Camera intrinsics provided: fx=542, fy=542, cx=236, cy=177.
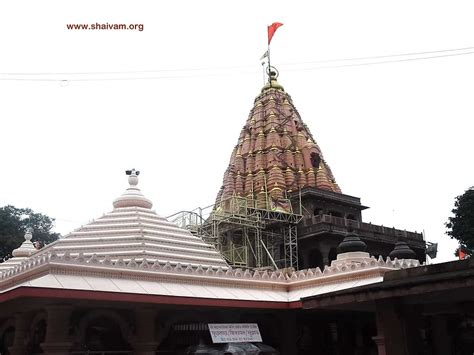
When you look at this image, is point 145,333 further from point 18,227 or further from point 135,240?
point 18,227

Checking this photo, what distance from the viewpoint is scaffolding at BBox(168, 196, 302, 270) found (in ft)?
112

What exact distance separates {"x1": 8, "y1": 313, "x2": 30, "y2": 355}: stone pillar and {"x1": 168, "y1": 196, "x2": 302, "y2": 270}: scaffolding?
17476 millimetres

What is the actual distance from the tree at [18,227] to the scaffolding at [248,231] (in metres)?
23.8

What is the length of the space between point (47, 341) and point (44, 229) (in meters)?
49.2

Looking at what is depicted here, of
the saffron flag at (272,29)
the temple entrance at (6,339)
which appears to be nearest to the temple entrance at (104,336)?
the temple entrance at (6,339)

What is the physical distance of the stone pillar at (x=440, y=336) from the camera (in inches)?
683

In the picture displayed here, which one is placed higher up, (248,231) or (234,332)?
(248,231)

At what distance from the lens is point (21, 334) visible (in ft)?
54.3

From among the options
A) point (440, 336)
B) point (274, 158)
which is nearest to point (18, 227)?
point (274, 158)

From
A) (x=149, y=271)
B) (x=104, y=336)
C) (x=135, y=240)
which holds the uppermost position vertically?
(x=135, y=240)

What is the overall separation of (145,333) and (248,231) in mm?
20279

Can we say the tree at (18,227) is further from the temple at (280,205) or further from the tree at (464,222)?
the tree at (464,222)

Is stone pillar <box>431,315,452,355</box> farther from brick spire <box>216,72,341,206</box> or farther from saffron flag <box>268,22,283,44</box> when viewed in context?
saffron flag <box>268,22,283,44</box>

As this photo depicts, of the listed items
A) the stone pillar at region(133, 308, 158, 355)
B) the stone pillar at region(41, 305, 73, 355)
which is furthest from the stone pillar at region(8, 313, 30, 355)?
the stone pillar at region(133, 308, 158, 355)
